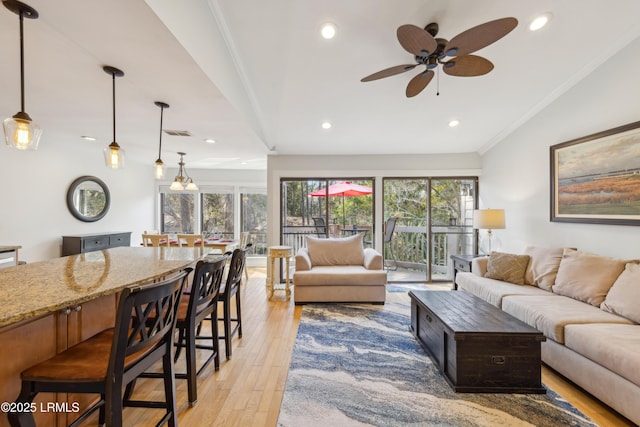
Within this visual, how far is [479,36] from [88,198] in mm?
5661

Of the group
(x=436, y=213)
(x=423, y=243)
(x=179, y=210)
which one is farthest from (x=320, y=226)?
(x=179, y=210)

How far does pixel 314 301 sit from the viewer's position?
153 inches

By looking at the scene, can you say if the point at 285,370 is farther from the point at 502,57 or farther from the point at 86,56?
the point at 502,57

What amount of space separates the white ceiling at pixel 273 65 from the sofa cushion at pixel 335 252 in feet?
5.58

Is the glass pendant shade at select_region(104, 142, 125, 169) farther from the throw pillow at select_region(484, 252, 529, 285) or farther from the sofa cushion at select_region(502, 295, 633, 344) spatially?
the throw pillow at select_region(484, 252, 529, 285)

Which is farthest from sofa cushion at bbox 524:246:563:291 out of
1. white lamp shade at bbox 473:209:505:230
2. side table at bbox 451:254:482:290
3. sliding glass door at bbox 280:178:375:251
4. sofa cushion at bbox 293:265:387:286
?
sliding glass door at bbox 280:178:375:251

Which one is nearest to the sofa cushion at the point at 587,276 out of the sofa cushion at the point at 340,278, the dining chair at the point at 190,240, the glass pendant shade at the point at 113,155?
the sofa cushion at the point at 340,278

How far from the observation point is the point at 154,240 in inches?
176

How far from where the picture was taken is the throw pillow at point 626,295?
216cm

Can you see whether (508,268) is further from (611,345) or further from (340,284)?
(340,284)

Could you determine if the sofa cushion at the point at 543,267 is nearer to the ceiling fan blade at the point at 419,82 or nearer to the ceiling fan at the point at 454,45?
the ceiling fan at the point at 454,45

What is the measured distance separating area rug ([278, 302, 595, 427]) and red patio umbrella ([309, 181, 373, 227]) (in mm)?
2609

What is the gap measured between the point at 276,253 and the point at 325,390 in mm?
2439

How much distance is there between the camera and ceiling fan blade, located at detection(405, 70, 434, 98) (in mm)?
2348
